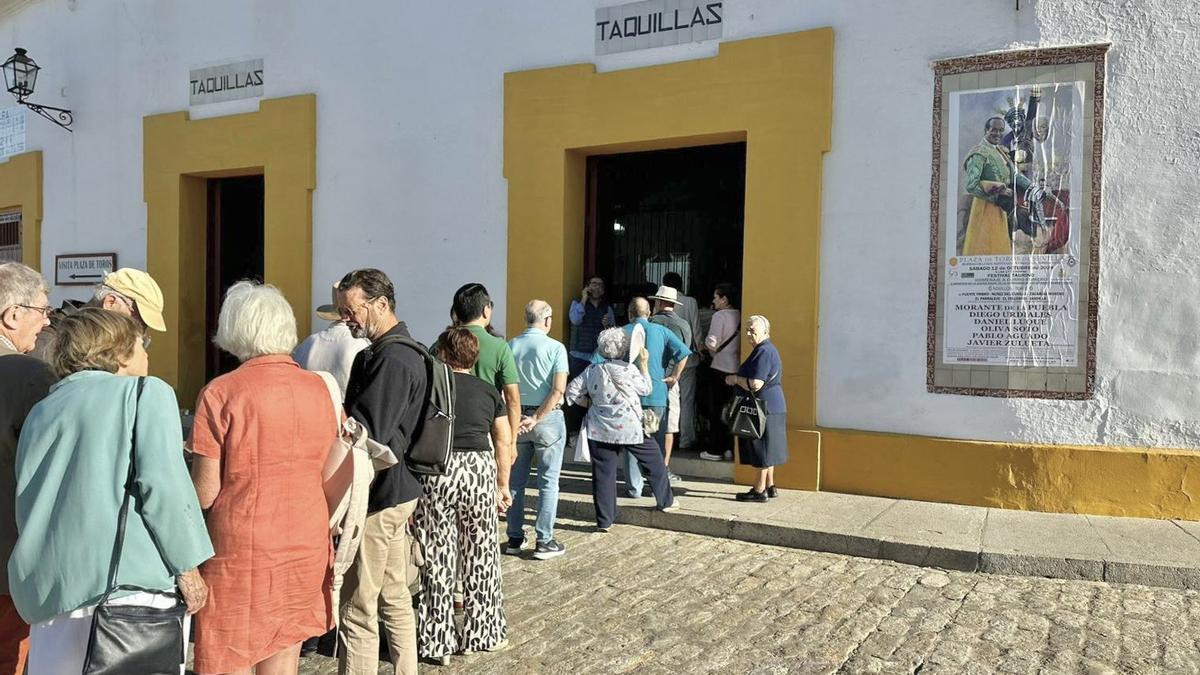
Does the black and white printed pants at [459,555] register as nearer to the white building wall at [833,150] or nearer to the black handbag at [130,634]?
the black handbag at [130,634]

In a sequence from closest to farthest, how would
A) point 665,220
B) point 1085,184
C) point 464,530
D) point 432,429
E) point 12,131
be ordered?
point 432,429 < point 464,530 < point 1085,184 < point 665,220 < point 12,131

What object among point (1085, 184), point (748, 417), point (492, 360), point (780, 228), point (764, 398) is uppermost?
point (1085, 184)

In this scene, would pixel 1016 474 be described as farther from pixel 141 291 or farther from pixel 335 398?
pixel 141 291

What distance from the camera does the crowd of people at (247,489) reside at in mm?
2352

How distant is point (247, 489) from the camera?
2604 mm

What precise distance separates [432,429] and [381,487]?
0.31 m

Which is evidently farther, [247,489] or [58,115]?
[58,115]

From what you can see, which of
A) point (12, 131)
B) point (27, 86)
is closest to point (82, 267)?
point (27, 86)

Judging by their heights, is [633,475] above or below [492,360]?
below

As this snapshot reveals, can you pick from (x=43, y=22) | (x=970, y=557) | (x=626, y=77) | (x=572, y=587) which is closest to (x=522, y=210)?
(x=626, y=77)

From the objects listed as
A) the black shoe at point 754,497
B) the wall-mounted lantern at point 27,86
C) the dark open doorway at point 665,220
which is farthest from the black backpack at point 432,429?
the wall-mounted lantern at point 27,86

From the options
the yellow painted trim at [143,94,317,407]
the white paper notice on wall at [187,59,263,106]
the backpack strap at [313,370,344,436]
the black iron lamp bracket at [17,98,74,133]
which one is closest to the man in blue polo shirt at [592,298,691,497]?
the backpack strap at [313,370,344,436]

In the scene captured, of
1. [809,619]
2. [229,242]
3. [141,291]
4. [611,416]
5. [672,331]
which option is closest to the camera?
[141,291]

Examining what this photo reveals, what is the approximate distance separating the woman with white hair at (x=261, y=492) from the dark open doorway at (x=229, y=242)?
29.6 feet
